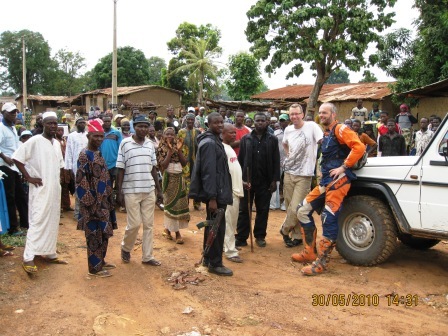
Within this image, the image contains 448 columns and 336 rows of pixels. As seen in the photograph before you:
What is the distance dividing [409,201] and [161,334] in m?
3.11

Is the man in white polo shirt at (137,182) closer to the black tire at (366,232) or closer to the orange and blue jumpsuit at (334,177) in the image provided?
the orange and blue jumpsuit at (334,177)

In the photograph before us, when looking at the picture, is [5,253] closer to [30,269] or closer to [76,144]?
[30,269]

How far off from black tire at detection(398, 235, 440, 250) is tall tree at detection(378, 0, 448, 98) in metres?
8.69

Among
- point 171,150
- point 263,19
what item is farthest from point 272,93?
point 171,150

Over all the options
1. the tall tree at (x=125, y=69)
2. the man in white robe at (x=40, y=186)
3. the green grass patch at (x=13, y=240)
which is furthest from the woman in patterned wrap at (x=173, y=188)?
the tall tree at (x=125, y=69)

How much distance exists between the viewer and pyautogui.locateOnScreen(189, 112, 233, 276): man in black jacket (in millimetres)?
5062

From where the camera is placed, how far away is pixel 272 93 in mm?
30328

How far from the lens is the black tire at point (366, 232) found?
5344 millimetres

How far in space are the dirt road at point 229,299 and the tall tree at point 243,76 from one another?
88.8ft

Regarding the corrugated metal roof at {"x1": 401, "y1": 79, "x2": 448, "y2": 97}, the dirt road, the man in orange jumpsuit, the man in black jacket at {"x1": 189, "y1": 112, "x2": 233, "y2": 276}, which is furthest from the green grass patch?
the corrugated metal roof at {"x1": 401, "y1": 79, "x2": 448, "y2": 97}

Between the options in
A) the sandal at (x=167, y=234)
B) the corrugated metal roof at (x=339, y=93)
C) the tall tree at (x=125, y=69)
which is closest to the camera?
the sandal at (x=167, y=234)

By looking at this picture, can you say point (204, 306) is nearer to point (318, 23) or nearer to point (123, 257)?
point (123, 257)

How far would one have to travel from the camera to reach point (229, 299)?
457 cm

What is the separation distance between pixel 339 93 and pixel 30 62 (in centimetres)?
3970
